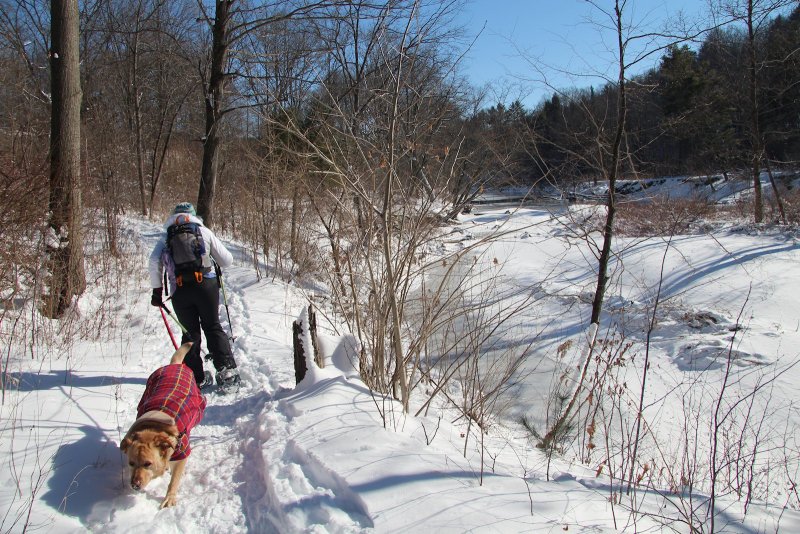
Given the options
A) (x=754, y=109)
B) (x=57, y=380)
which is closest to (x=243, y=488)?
(x=57, y=380)

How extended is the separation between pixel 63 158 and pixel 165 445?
4.39m

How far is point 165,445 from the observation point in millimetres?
2479

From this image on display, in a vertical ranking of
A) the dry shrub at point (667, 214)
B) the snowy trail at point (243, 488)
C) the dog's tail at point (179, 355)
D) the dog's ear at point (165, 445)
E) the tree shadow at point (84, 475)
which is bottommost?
the snowy trail at point (243, 488)

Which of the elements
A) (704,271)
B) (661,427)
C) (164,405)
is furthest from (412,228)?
(704,271)

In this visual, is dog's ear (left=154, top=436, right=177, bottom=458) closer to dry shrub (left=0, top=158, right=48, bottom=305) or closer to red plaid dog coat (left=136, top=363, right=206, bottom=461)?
red plaid dog coat (left=136, top=363, right=206, bottom=461)

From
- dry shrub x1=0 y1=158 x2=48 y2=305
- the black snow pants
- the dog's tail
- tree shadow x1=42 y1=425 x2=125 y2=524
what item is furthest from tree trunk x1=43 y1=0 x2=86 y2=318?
tree shadow x1=42 y1=425 x2=125 y2=524

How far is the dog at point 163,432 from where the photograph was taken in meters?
2.38

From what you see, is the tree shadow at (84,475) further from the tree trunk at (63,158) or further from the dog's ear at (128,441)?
the tree trunk at (63,158)

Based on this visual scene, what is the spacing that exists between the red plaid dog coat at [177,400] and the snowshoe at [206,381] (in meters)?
1.13

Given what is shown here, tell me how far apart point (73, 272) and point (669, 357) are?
8.44 meters

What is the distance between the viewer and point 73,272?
5.48m

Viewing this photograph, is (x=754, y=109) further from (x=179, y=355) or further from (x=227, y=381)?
(x=179, y=355)

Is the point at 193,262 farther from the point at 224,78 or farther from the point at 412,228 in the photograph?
the point at 224,78

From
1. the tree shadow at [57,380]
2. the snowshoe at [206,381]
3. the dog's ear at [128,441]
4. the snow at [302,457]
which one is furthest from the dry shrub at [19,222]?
the dog's ear at [128,441]
